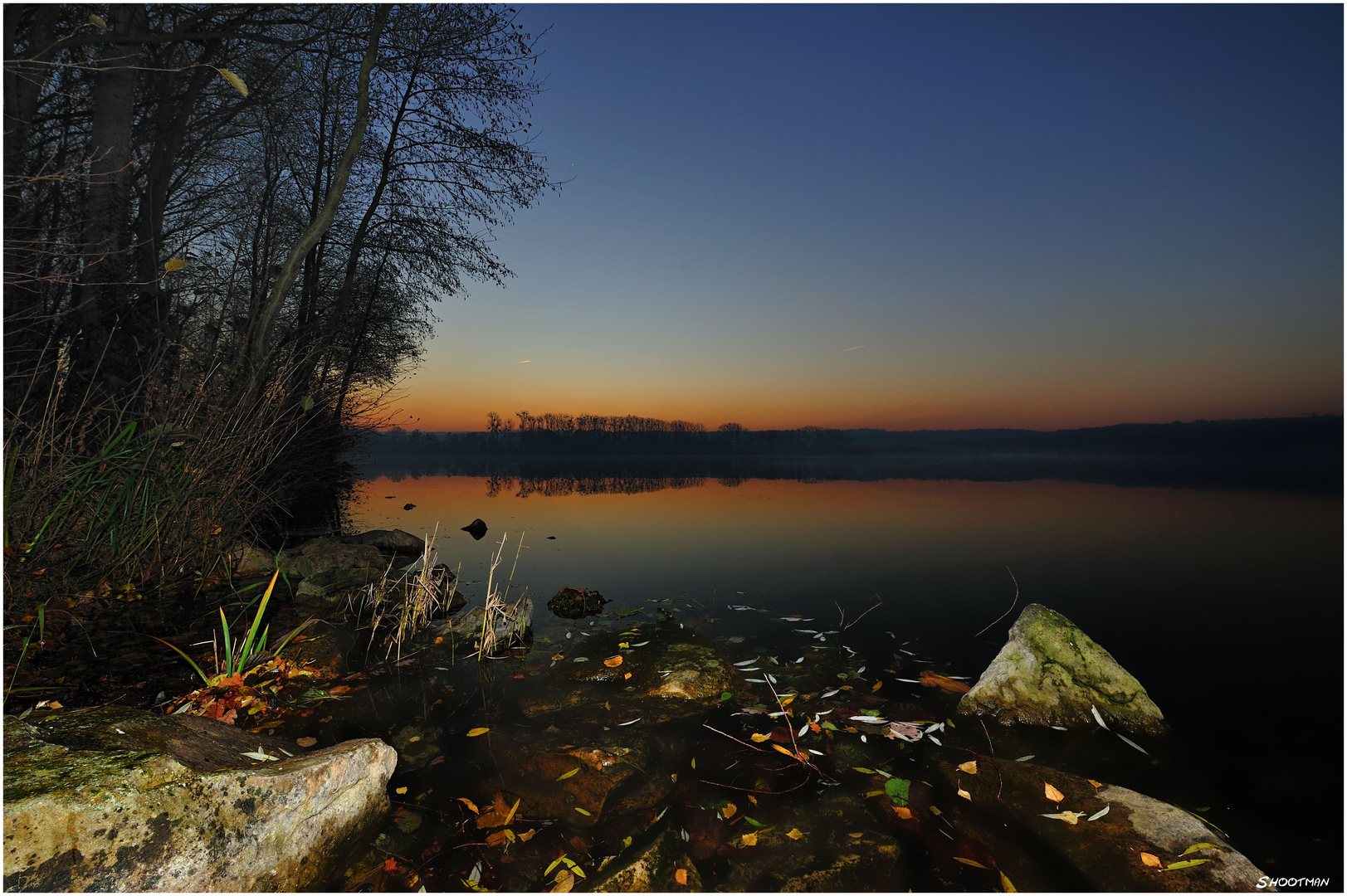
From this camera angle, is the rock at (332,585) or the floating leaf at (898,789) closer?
the floating leaf at (898,789)

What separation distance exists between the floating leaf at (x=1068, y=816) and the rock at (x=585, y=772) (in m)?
2.16

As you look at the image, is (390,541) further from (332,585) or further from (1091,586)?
(1091,586)

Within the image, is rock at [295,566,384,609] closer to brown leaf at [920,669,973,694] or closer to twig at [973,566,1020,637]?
brown leaf at [920,669,973,694]

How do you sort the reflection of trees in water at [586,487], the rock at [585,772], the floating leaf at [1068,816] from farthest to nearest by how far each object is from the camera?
the reflection of trees in water at [586,487] → the rock at [585,772] → the floating leaf at [1068,816]

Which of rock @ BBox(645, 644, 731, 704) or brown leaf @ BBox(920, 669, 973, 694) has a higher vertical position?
rock @ BBox(645, 644, 731, 704)

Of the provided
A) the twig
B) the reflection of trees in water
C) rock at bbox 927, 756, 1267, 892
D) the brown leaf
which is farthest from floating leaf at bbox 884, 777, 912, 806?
the reflection of trees in water

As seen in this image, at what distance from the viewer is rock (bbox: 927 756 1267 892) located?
264cm

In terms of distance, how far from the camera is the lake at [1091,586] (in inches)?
160

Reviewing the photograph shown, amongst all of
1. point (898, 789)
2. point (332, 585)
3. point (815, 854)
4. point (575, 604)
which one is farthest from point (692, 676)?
point (332, 585)

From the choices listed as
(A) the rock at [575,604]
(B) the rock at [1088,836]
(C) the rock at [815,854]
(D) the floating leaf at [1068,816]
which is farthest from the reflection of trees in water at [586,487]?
(D) the floating leaf at [1068,816]

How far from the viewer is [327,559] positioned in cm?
776

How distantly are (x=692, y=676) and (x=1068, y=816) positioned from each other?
266cm

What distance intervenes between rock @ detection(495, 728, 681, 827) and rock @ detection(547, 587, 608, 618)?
302 centimetres

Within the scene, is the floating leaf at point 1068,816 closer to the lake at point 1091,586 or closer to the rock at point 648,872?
the lake at point 1091,586
